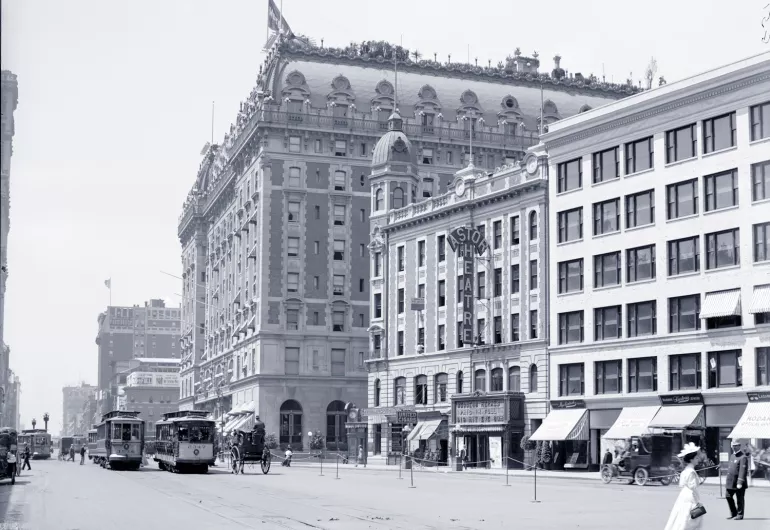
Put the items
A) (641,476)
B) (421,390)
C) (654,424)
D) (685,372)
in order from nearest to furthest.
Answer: (641,476) < (654,424) < (685,372) < (421,390)

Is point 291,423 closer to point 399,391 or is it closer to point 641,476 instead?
point 399,391

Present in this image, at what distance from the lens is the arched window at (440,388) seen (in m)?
85.4

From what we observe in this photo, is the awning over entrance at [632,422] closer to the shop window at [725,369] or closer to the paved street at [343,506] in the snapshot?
the shop window at [725,369]

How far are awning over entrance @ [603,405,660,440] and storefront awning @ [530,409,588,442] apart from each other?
12.0 feet

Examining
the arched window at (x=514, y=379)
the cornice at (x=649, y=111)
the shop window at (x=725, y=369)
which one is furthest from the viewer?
the arched window at (x=514, y=379)

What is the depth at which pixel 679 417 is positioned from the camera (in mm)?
62125

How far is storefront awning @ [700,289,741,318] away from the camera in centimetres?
6012

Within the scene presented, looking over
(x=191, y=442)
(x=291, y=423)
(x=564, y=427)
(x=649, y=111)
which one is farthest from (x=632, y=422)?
(x=291, y=423)

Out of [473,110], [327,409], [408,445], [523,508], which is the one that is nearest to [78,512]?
[523,508]

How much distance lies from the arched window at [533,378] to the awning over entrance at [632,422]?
10254 millimetres

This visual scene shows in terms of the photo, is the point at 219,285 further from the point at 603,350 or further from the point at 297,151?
the point at 603,350

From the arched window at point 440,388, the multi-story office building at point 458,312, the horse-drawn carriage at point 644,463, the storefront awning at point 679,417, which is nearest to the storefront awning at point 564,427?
the multi-story office building at point 458,312

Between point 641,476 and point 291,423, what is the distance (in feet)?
200

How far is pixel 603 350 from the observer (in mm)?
69312
